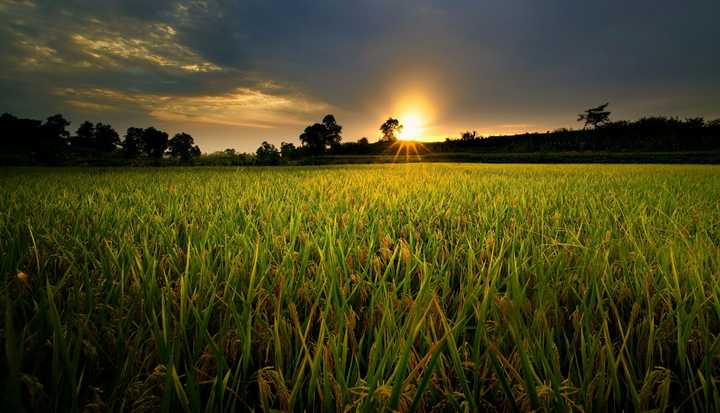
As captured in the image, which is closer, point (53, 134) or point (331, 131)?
point (53, 134)

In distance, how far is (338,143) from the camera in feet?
188

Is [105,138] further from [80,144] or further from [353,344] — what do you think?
[353,344]

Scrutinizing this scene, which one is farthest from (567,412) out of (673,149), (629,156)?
(673,149)

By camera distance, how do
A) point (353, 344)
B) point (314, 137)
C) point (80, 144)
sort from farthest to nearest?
1. point (314, 137)
2. point (80, 144)
3. point (353, 344)

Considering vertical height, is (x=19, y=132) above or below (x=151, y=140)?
below

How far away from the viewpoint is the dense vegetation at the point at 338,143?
21984 millimetres

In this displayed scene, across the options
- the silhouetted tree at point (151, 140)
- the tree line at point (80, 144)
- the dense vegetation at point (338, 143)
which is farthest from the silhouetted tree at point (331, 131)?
the silhouetted tree at point (151, 140)

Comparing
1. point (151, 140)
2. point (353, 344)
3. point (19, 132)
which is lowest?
point (353, 344)

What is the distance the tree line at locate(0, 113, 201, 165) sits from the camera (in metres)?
19.6

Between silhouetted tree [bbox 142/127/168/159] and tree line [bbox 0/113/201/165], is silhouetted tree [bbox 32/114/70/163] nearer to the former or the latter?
tree line [bbox 0/113/201/165]

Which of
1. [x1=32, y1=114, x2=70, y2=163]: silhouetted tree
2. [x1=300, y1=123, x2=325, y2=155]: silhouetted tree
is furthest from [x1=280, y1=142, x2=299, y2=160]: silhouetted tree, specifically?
[x1=32, y1=114, x2=70, y2=163]: silhouetted tree

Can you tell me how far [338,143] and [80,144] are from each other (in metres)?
44.4

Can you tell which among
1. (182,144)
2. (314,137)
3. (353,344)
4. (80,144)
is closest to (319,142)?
(314,137)

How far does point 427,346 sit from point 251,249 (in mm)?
771
